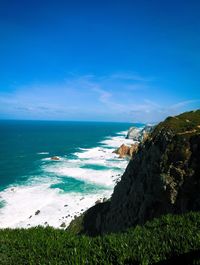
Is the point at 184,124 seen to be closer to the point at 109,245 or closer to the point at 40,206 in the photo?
the point at 109,245

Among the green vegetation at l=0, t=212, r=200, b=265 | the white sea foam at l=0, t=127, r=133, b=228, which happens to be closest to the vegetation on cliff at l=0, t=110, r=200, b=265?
the green vegetation at l=0, t=212, r=200, b=265

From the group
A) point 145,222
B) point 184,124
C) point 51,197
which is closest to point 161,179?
point 145,222

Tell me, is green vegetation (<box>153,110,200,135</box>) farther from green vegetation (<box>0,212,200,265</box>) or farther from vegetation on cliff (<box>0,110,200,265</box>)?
green vegetation (<box>0,212,200,265</box>)

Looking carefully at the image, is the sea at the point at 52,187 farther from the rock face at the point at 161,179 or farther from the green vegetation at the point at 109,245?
the green vegetation at the point at 109,245

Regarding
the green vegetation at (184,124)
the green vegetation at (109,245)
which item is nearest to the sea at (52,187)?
the green vegetation at (184,124)

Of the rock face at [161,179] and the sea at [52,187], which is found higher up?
the rock face at [161,179]

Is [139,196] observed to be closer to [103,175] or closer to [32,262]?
[32,262]

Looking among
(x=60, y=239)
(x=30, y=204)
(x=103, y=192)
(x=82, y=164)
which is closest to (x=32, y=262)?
(x=60, y=239)
